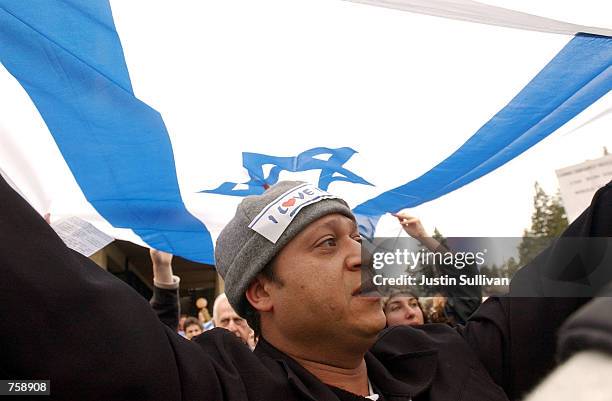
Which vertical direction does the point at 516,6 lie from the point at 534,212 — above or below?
above

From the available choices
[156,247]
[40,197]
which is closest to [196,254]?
[156,247]

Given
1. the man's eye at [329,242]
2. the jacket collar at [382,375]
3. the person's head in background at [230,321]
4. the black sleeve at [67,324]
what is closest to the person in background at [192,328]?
the person's head in background at [230,321]

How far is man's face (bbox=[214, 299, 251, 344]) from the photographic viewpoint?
Result: 14.0 ft

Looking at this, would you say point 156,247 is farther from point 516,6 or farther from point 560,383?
point 560,383

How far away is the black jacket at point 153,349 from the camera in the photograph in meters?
1.21

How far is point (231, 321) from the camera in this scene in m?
4.34

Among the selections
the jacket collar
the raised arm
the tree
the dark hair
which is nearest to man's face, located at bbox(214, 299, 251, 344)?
the raised arm

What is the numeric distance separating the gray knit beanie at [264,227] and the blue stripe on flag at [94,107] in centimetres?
88

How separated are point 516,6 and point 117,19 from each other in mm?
1308

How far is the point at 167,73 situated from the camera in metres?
2.54

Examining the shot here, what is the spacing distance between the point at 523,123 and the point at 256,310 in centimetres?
144

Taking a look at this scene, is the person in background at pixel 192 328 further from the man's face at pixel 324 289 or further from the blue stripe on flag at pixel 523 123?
the man's face at pixel 324 289

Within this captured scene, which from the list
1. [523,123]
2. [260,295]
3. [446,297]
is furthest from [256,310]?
[523,123]

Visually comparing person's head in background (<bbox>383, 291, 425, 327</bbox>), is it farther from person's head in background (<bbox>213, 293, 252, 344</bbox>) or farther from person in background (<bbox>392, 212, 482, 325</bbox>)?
person's head in background (<bbox>213, 293, 252, 344</bbox>)
